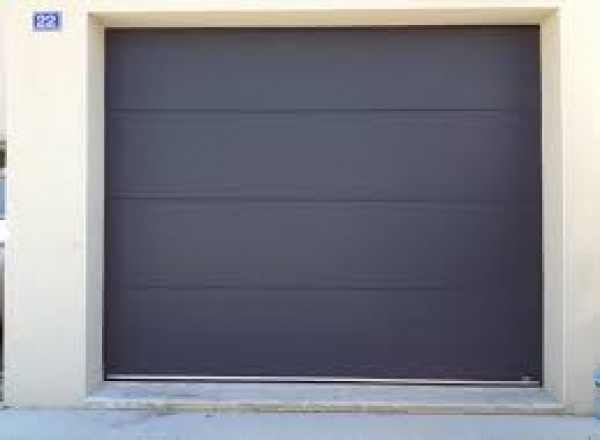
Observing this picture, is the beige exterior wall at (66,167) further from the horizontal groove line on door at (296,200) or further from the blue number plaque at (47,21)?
the horizontal groove line on door at (296,200)

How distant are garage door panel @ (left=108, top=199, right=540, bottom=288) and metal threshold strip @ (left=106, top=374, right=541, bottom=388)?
27.6 inches

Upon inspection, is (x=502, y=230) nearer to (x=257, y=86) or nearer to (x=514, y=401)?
(x=514, y=401)

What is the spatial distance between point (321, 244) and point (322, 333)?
0.66 m

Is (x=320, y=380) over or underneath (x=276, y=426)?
over

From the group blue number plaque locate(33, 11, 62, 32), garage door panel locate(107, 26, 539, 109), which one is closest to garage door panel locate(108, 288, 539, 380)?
garage door panel locate(107, 26, 539, 109)

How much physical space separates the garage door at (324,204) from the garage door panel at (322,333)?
0.01m

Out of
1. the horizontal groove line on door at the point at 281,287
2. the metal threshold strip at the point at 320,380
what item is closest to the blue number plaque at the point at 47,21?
the horizontal groove line on door at the point at 281,287

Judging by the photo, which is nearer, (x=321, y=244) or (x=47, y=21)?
(x=47, y=21)

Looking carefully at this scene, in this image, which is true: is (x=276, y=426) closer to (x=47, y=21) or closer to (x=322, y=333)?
(x=322, y=333)

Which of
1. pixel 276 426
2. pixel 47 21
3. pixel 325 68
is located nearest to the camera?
pixel 276 426

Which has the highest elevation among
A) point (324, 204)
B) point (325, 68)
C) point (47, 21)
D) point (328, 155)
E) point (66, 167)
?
point (47, 21)

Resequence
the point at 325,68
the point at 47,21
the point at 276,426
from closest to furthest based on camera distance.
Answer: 1. the point at 276,426
2. the point at 47,21
3. the point at 325,68

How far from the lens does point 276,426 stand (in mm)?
6684

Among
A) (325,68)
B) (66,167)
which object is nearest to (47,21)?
(66,167)
